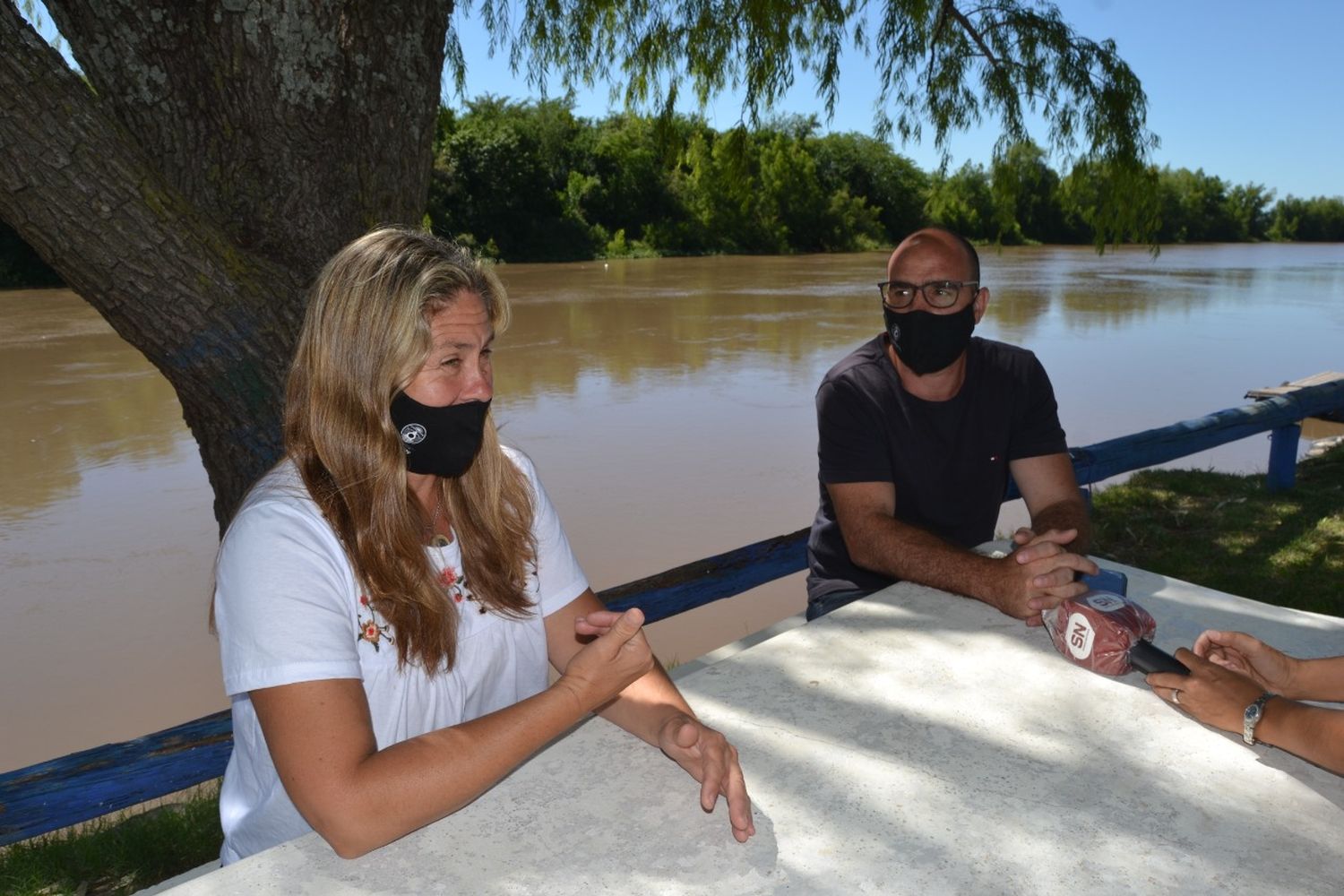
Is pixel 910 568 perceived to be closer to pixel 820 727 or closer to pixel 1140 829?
pixel 820 727

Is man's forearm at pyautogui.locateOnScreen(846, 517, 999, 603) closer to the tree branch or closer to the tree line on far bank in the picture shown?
the tree branch

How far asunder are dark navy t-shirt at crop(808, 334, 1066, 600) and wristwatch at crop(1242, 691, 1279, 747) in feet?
3.85

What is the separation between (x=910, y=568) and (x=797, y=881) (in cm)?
119

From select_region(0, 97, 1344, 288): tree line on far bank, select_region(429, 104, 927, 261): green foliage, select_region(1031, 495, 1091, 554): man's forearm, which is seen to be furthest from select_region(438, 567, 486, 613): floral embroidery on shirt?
select_region(429, 104, 927, 261): green foliage

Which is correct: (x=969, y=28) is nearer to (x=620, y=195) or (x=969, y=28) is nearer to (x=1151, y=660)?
(x=1151, y=660)

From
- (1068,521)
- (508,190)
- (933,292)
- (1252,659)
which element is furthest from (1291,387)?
(508,190)

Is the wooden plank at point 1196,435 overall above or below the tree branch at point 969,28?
below

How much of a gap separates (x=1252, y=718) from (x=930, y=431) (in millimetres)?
1327

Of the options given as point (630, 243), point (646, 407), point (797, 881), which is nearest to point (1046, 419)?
point (797, 881)

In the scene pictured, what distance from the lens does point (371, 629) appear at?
1.53 m

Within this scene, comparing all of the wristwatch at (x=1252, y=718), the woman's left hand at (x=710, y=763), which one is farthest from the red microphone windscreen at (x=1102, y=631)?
the woman's left hand at (x=710, y=763)

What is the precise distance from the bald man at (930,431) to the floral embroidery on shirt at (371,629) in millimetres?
1382

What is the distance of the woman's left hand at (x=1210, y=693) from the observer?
1586 mm

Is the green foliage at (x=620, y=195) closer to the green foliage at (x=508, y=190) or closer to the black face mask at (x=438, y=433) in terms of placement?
the green foliage at (x=508, y=190)
